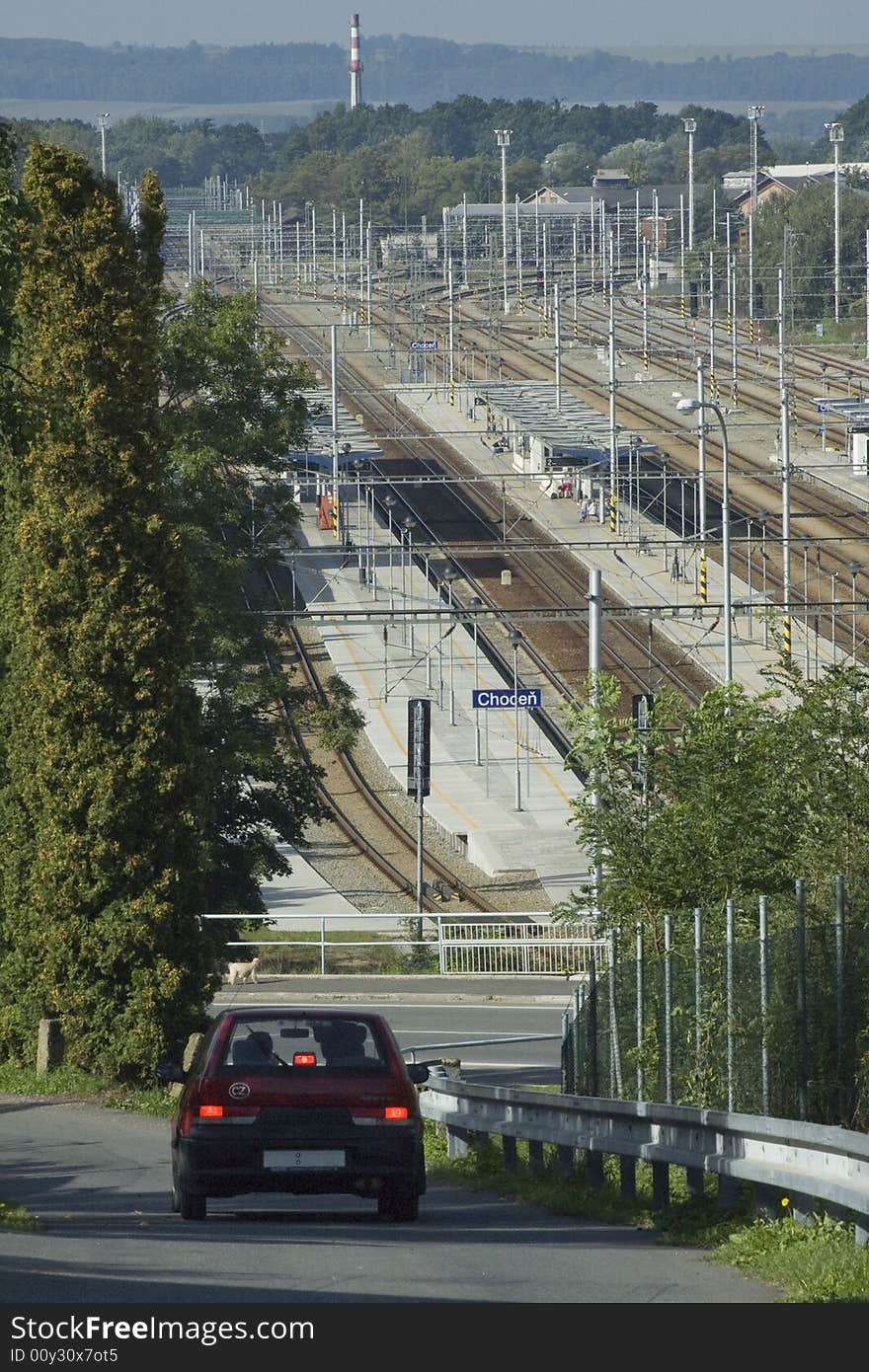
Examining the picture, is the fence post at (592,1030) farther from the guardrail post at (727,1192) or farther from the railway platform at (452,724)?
the railway platform at (452,724)

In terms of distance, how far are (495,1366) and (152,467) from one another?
1551 cm

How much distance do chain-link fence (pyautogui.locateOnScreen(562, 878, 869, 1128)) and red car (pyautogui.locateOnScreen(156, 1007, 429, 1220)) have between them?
197 centimetres

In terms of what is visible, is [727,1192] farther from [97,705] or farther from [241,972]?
[241,972]

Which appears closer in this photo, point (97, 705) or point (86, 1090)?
point (86, 1090)

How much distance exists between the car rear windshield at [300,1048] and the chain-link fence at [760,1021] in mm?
2114

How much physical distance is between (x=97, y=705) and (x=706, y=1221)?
35.0 ft

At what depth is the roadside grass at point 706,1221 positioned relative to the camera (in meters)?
9.14

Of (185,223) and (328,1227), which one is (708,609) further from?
(185,223)

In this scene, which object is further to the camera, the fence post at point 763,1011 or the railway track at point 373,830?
the railway track at point 373,830

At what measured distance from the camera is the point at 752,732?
723 inches

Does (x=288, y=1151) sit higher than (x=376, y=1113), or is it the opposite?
(x=376, y=1113)

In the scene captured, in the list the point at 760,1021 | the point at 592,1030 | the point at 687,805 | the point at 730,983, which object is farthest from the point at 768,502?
the point at 760,1021

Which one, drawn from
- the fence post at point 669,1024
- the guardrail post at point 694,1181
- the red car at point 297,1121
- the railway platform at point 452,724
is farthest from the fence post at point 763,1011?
the railway platform at point 452,724

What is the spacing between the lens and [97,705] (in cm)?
2145
